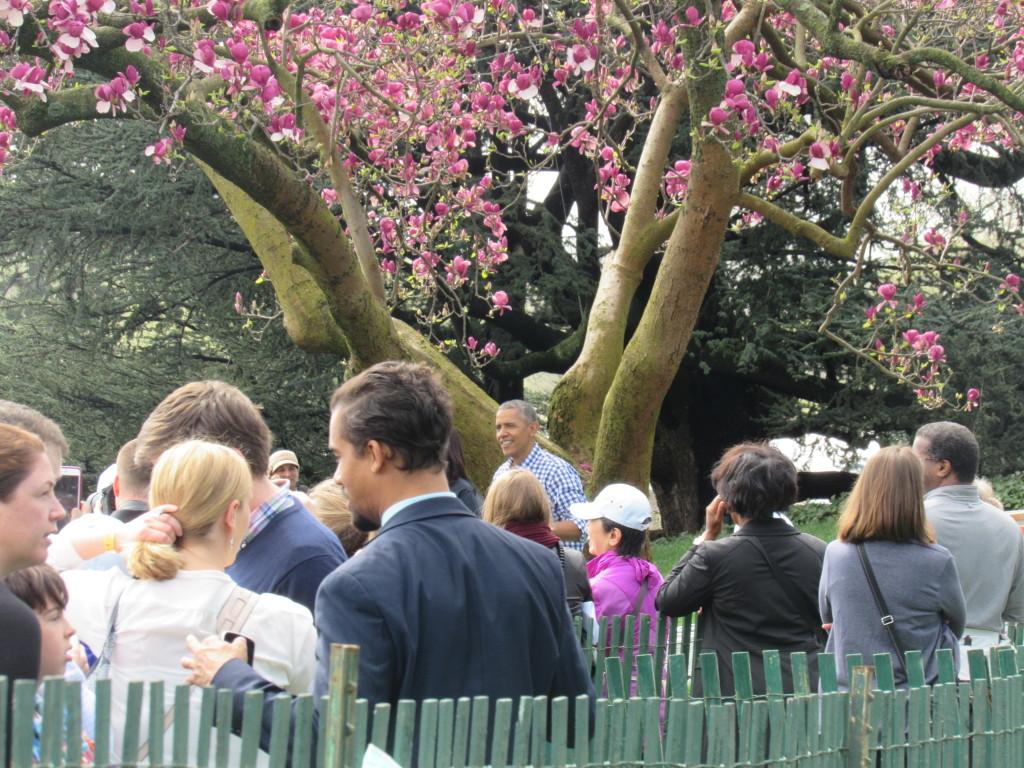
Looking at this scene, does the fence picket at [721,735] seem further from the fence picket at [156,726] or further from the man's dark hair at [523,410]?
the man's dark hair at [523,410]

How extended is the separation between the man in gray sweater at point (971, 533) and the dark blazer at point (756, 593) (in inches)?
27.5

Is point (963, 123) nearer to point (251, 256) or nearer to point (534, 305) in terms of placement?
point (534, 305)

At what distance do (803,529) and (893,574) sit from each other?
1126 centimetres

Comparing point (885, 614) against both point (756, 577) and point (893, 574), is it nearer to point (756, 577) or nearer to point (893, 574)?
point (893, 574)

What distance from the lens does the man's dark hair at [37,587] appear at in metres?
3.03

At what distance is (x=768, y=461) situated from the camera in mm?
5309

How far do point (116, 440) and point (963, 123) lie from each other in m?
11.2

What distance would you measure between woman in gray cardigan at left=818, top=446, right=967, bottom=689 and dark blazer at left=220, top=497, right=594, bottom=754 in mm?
2023

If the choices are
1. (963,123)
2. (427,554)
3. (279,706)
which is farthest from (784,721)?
(963,123)

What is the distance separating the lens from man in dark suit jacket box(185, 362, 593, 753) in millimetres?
2873

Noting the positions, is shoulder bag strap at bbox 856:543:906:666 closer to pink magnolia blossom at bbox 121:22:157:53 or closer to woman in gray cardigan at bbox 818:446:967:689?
woman in gray cardigan at bbox 818:446:967:689

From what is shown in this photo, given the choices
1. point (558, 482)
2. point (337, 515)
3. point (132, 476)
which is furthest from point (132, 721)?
point (558, 482)

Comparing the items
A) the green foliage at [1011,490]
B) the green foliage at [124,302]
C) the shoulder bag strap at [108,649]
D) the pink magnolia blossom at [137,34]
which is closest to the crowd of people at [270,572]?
the shoulder bag strap at [108,649]

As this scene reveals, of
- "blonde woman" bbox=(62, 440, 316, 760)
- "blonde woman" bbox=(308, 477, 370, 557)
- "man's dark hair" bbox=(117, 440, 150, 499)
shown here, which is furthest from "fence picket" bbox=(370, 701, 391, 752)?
"blonde woman" bbox=(308, 477, 370, 557)
